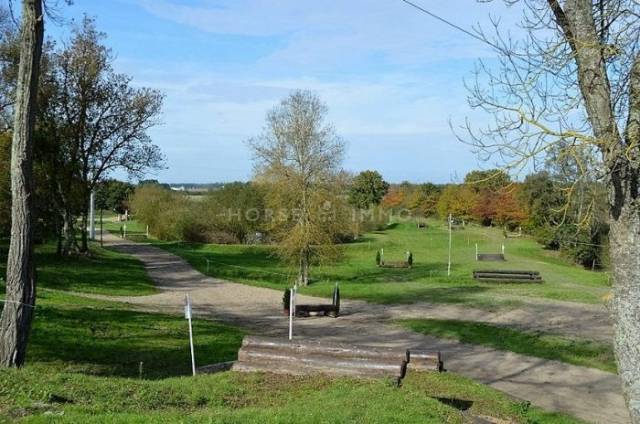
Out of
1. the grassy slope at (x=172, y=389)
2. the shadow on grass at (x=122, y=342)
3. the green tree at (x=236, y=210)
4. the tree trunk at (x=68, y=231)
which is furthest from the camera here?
the green tree at (x=236, y=210)

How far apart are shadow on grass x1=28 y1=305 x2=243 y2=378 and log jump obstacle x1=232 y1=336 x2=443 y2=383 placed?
7.68ft

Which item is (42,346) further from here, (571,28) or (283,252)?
(283,252)

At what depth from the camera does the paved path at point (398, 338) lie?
11.5 m

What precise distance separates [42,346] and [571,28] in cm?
1130

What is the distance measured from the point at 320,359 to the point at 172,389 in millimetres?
2598

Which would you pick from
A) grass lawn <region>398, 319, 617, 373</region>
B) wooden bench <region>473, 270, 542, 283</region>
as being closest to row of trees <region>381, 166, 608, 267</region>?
wooden bench <region>473, 270, 542, 283</region>

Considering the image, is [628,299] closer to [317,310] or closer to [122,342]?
[122,342]

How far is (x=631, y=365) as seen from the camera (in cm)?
570

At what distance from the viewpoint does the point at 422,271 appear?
38.2 metres

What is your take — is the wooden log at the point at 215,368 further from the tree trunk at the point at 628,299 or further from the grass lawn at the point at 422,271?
the grass lawn at the point at 422,271

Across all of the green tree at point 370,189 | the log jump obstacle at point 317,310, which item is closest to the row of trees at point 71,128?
the log jump obstacle at point 317,310

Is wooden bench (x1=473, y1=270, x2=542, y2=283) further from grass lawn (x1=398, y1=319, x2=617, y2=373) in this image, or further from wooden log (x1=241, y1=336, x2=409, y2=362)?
wooden log (x1=241, y1=336, x2=409, y2=362)

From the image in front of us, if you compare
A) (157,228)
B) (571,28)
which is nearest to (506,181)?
(571,28)

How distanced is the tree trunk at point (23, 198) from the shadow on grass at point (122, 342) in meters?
2.46
